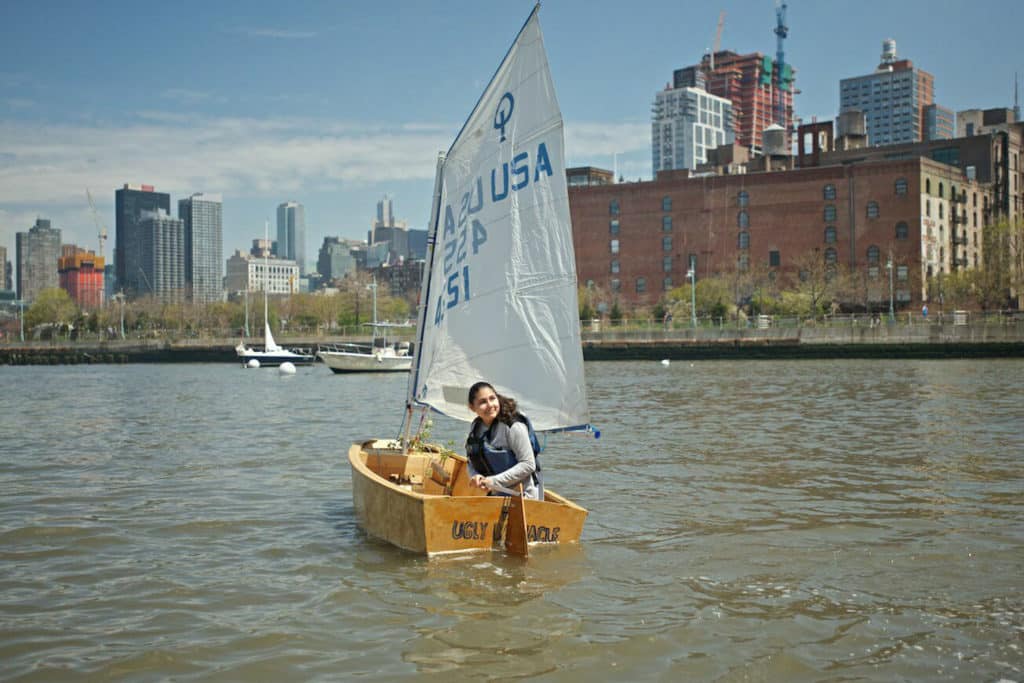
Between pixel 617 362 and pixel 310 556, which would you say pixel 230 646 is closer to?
pixel 310 556

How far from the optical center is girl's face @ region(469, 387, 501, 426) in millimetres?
10586

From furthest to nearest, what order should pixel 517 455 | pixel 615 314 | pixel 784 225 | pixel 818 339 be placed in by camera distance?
pixel 615 314, pixel 784 225, pixel 818 339, pixel 517 455

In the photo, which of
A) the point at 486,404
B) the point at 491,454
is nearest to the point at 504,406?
the point at 486,404

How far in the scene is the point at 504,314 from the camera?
11.9 metres

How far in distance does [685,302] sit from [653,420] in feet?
217

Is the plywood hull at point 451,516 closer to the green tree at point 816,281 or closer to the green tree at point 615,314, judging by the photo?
the green tree at point 816,281

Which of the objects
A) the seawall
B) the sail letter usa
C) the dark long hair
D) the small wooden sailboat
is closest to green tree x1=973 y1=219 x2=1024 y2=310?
the seawall

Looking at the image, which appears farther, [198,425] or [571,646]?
[198,425]

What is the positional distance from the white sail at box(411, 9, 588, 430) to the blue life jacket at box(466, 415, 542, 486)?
81cm

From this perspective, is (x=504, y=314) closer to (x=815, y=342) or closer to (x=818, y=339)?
(x=815, y=342)

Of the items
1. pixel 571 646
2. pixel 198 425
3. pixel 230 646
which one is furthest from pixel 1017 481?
pixel 198 425

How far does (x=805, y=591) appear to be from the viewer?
31.3ft

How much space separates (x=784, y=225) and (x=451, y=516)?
92457 mm

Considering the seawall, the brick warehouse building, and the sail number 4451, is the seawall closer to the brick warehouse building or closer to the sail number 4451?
the brick warehouse building
